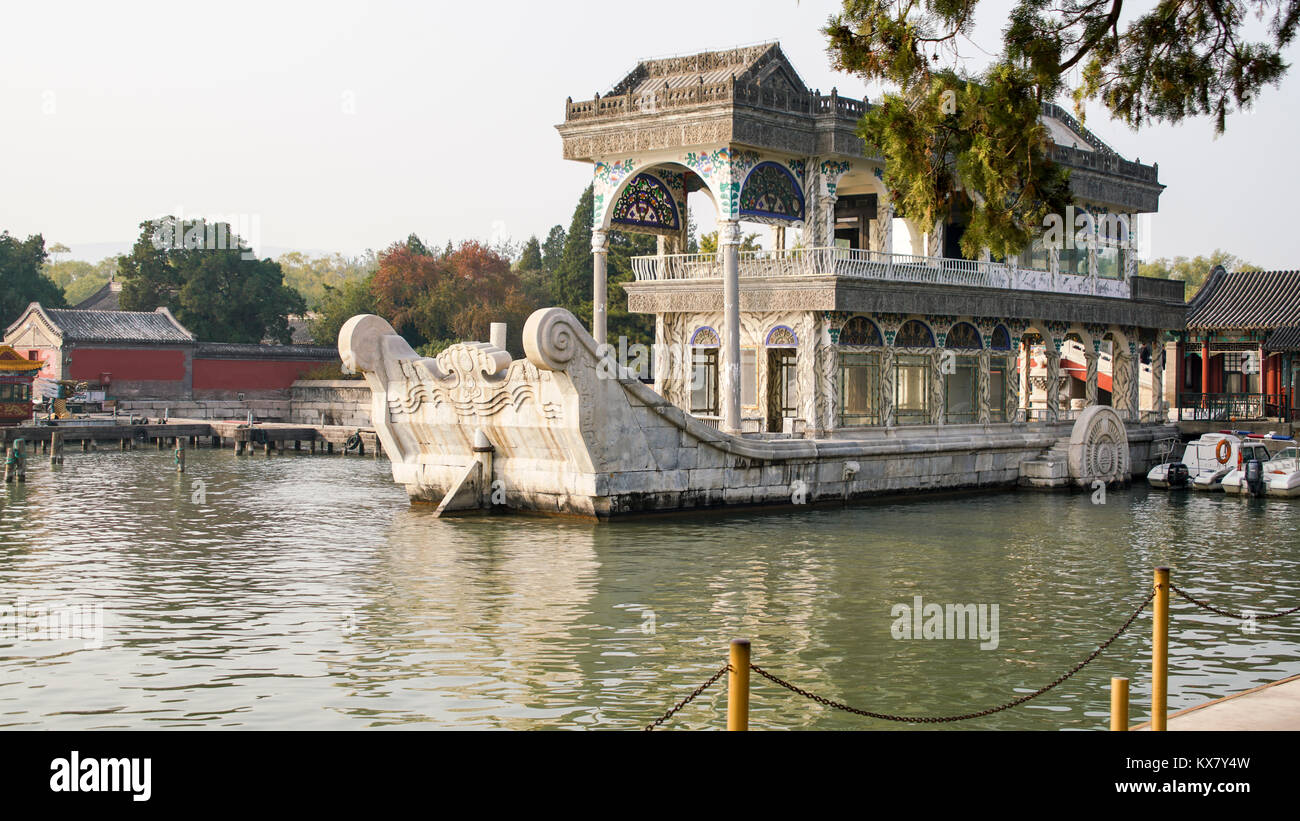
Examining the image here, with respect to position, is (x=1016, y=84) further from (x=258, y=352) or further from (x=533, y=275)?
(x=533, y=275)

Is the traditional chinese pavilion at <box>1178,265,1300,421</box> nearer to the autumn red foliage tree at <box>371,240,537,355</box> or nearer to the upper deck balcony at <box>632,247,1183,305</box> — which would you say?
the upper deck balcony at <box>632,247,1183,305</box>

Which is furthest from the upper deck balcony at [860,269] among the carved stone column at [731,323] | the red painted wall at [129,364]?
the red painted wall at [129,364]

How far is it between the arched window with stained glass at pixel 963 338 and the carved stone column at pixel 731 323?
6800 millimetres

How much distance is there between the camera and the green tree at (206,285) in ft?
182

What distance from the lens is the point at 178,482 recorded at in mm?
29125

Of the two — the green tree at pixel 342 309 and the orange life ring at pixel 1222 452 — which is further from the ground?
the green tree at pixel 342 309

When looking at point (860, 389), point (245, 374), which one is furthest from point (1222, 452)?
point (245, 374)

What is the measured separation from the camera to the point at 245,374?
52.9 m

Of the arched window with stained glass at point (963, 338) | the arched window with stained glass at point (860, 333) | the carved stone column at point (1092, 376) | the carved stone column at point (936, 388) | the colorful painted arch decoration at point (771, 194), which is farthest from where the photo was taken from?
the carved stone column at point (1092, 376)

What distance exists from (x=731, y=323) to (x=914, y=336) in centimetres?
599

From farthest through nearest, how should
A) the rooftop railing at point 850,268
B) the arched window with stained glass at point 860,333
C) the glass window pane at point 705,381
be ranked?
the glass window pane at point 705,381 → the arched window with stained glass at point 860,333 → the rooftop railing at point 850,268

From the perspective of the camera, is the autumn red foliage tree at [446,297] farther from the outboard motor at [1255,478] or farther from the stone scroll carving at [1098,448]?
the outboard motor at [1255,478]
